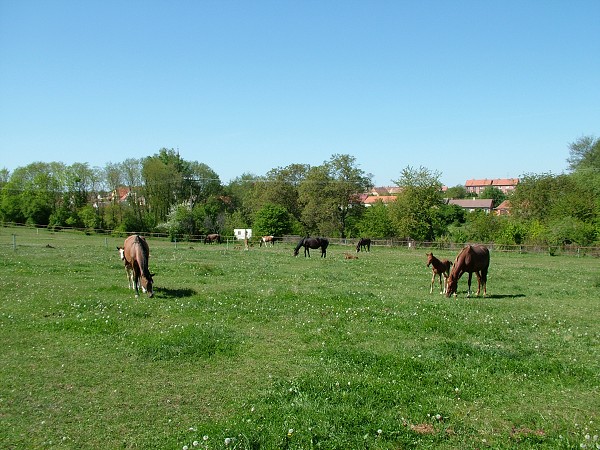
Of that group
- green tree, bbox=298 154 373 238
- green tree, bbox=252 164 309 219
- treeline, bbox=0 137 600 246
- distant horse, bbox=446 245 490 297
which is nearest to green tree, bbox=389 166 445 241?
treeline, bbox=0 137 600 246

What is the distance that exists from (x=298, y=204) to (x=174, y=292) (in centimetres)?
6363

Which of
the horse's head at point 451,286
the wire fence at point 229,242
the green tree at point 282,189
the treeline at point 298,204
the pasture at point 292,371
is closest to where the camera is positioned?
the pasture at point 292,371

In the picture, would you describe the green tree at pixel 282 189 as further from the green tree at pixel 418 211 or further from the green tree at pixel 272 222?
the green tree at pixel 418 211

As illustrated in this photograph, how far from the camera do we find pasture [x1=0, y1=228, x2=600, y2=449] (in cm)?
638

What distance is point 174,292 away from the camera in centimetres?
1642

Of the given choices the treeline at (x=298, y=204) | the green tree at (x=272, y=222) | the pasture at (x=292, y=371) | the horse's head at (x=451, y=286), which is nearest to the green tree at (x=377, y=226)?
the treeline at (x=298, y=204)

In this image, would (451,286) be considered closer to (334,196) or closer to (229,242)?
(229,242)

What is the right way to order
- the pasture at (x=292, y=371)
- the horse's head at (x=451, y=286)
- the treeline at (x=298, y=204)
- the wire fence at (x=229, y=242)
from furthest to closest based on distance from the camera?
the treeline at (x=298, y=204), the wire fence at (x=229, y=242), the horse's head at (x=451, y=286), the pasture at (x=292, y=371)

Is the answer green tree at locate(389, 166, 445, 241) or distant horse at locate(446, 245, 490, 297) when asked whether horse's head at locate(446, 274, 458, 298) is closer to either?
distant horse at locate(446, 245, 490, 297)

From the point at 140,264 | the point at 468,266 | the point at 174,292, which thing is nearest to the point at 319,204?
the point at 468,266

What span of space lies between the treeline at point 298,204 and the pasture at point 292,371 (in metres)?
48.0

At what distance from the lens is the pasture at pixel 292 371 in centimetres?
638

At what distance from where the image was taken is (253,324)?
1218cm

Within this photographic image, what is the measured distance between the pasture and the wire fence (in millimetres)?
33036
